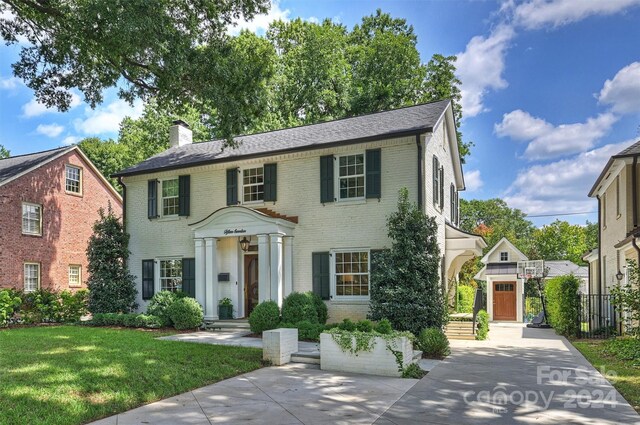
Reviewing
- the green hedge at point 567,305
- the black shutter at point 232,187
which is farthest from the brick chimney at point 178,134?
the green hedge at point 567,305

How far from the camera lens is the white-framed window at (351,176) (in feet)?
46.3

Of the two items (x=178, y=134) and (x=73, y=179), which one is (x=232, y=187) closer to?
(x=178, y=134)

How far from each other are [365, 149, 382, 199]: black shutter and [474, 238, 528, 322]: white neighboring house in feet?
52.8

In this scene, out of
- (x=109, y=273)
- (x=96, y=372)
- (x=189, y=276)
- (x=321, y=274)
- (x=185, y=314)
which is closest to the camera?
(x=96, y=372)

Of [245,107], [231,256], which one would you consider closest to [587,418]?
[245,107]

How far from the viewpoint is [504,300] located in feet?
87.0

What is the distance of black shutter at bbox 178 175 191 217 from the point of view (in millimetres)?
16859

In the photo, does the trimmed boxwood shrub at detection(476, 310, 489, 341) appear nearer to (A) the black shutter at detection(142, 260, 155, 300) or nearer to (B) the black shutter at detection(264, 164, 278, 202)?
(B) the black shutter at detection(264, 164, 278, 202)

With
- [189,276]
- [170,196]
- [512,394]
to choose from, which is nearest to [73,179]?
[170,196]

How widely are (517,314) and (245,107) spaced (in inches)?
822

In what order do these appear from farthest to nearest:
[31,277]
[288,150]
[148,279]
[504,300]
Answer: [504,300] < [31,277] < [148,279] < [288,150]

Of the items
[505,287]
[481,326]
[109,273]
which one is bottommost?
[505,287]

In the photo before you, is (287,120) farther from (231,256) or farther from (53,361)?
(53,361)

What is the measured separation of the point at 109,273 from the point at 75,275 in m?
7.99
